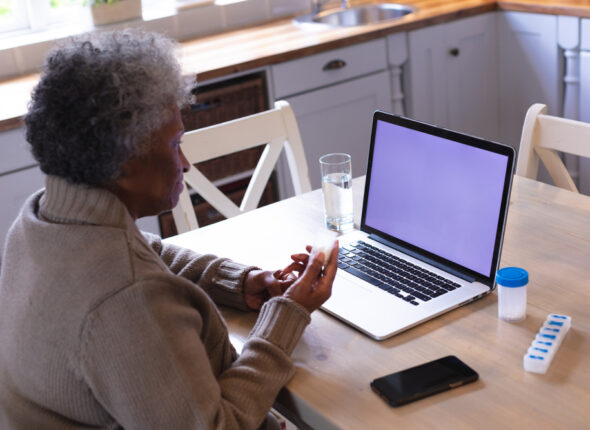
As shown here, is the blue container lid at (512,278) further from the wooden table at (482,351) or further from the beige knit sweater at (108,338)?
the beige knit sweater at (108,338)

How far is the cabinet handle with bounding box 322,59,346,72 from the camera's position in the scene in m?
2.95

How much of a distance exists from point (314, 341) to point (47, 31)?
7.62ft

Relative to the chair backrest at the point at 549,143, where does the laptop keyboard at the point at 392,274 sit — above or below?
below

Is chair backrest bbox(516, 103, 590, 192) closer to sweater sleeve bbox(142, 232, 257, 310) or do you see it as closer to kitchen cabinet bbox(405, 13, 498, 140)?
sweater sleeve bbox(142, 232, 257, 310)

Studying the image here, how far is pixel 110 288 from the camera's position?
99 centimetres

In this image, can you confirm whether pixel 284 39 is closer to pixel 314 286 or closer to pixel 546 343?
pixel 314 286

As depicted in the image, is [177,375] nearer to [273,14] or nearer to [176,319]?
[176,319]

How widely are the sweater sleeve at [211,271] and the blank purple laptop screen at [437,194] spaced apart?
0.98 feet

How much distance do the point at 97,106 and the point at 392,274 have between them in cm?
62

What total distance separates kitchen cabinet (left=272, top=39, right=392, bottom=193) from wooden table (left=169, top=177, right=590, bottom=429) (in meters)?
1.36

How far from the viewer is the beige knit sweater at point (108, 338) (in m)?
0.97

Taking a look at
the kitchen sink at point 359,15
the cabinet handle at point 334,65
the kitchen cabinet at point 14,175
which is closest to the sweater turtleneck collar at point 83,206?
the kitchen cabinet at point 14,175

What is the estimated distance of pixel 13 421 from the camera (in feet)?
3.62

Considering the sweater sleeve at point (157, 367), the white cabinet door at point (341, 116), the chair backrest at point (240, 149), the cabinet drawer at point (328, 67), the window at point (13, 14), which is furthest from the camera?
the window at point (13, 14)
